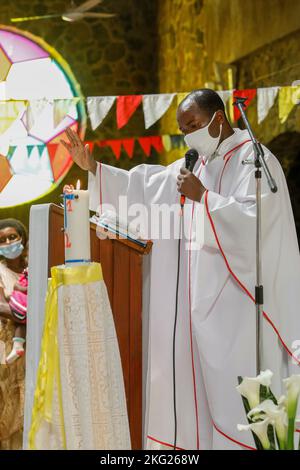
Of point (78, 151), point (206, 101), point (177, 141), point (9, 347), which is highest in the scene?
point (177, 141)

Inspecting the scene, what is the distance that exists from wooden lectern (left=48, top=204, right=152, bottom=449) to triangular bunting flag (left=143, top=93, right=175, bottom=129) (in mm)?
3326

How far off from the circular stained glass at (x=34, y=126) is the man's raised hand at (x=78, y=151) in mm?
4466

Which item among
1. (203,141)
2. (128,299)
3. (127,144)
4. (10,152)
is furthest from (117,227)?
(10,152)

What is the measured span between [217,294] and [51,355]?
4.10 ft

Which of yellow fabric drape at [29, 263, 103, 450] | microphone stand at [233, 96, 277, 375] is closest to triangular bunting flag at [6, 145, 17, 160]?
microphone stand at [233, 96, 277, 375]

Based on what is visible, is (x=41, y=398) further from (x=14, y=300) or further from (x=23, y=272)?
(x=23, y=272)

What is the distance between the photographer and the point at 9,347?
4.13 m

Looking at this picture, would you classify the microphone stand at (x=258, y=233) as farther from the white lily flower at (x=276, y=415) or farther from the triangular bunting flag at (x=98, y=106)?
the triangular bunting flag at (x=98, y=106)

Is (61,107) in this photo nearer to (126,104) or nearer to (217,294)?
(126,104)

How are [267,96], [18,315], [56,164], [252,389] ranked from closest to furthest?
[252,389]
[18,315]
[267,96]
[56,164]

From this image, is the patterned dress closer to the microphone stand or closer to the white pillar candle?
the microphone stand

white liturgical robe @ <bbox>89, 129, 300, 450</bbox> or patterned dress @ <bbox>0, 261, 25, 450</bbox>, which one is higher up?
white liturgical robe @ <bbox>89, 129, 300, 450</bbox>

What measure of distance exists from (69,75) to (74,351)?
24.5 ft

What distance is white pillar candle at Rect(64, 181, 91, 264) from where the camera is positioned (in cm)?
212
